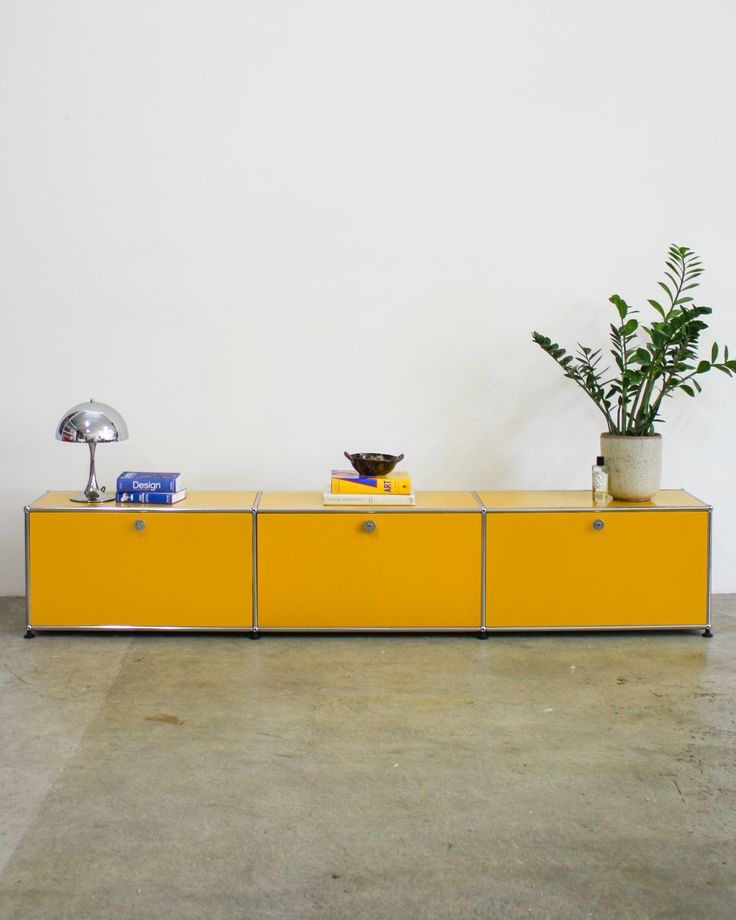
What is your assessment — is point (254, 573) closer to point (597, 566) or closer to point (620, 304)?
point (597, 566)

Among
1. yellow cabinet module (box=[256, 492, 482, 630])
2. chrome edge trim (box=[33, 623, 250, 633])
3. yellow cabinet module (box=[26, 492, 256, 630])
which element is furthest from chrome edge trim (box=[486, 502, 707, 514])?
chrome edge trim (box=[33, 623, 250, 633])

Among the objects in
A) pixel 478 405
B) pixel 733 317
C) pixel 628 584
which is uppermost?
pixel 733 317

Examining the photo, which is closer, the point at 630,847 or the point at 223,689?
the point at 630,847

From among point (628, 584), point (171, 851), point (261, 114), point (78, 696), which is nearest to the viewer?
point (171, 851)

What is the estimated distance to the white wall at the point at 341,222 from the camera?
4461mm

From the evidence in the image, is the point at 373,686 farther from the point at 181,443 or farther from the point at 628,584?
the point at 181,443

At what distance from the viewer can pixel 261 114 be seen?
177 inches

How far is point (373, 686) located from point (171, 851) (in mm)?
1264

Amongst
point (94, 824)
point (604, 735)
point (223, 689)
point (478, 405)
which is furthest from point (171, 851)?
point (478, 405)

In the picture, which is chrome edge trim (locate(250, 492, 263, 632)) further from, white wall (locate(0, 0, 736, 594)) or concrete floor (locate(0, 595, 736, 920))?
white wall (locate(0, 0, 736, 594))

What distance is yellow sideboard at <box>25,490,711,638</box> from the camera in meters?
4.05

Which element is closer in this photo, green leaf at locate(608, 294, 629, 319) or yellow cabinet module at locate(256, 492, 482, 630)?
Result: yellow cabinet module at locate(256, 492, 482, 630)

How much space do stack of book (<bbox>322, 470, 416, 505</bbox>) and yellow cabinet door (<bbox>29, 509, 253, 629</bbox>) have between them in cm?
38

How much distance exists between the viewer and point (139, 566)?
406 cm
